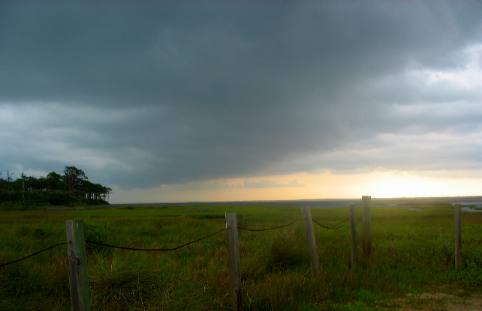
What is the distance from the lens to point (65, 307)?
705 centimetres

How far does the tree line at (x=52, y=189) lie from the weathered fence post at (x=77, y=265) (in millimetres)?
71764

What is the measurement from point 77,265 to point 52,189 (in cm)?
9757

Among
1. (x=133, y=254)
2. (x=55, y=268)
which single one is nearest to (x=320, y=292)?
(x=55, y=268)

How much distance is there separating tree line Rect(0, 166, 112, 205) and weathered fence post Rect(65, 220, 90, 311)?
71.8m

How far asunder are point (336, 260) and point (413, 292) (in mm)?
2832

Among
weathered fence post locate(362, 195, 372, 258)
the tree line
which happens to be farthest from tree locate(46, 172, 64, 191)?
weathered fence post locate(362, 195, 372, 258)

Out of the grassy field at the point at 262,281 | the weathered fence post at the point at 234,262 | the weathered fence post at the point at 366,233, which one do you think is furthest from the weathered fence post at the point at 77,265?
the weathered fence post at the point at 366,233

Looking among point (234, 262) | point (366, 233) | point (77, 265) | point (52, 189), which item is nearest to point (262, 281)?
point (234, 262)

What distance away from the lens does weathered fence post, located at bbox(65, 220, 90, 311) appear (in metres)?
4.79

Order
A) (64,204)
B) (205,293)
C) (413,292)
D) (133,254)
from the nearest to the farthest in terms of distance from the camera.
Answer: (205,293) → (413,292) → (133,254) → (64,204)

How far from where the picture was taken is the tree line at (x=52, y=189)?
242 feet

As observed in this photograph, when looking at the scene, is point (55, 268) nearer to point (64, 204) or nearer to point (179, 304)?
point (179, 304)

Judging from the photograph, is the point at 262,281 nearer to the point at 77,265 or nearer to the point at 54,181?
the point at 77,265

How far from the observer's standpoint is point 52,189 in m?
92.6
